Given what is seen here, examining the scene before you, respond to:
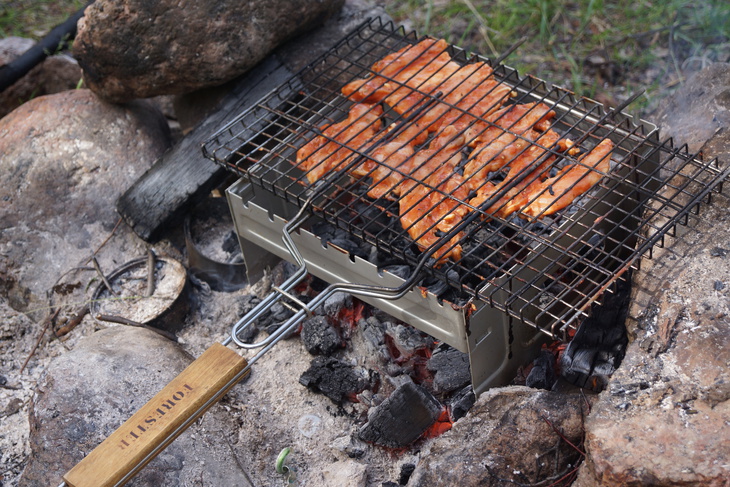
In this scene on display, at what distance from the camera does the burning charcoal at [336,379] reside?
4016 mm

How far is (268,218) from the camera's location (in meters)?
4.04

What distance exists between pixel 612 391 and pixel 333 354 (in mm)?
1624

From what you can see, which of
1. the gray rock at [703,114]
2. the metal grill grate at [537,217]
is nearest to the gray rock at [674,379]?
the metal grill grate at [537,217]

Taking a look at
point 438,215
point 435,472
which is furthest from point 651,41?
point 435,472

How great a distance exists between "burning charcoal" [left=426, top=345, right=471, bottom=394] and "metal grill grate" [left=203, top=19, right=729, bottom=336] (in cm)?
29

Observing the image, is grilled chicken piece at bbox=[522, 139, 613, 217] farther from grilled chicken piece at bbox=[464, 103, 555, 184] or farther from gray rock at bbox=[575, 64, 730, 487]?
gray rock at bbox=[575, 64, 730, 487]

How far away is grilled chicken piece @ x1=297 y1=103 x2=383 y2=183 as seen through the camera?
13.3 ft

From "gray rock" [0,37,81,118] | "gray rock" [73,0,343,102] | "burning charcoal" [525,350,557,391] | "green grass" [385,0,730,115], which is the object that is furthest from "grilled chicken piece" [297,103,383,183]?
"gray rock" [0,37,81,118]

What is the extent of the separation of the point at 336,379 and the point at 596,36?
3.58 metres

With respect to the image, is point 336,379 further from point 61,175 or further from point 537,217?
point 61,175

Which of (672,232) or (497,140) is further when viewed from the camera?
(497,140)

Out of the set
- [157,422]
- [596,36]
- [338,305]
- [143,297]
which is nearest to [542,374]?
[338,305]

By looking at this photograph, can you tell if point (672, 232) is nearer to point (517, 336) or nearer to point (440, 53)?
point (517, 336)

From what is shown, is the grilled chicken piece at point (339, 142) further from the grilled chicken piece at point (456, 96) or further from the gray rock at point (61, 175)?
the gray rock at point (61, 175)
